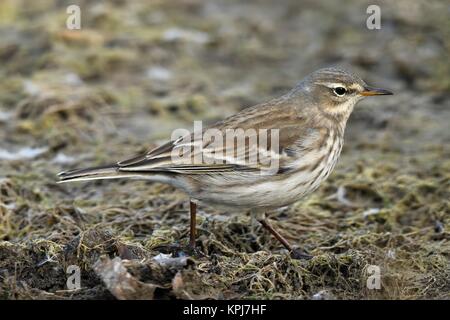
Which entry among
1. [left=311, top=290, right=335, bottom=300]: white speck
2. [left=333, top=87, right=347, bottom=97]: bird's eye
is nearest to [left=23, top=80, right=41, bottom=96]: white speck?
[left=333, top=87, right=347, bottom=97]: bird's eye

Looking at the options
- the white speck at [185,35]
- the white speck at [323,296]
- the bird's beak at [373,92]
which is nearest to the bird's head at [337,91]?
the bird's beak at [373,92]

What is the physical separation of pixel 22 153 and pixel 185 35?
4.79 m

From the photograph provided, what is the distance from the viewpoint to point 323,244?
7699 millimetres

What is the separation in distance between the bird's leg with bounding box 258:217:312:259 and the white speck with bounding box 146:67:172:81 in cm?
553

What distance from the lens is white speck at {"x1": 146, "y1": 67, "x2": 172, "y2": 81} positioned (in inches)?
501

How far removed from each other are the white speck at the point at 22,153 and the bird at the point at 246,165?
2.83m

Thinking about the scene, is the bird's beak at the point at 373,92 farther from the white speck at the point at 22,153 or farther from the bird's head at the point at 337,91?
the white speck at the point at 22,153

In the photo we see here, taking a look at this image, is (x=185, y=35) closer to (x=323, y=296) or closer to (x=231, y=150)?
(x=231, y=150)

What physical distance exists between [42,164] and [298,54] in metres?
5.36

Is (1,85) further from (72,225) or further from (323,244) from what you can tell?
(323,244)

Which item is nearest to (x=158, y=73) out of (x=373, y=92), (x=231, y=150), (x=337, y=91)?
(x=337, y=91)

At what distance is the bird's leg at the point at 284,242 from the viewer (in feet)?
23.6

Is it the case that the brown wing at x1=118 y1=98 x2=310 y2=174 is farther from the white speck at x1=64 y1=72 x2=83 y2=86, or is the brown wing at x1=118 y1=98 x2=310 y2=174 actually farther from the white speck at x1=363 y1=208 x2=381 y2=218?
the white speck at x1=64 y1=72 x2=83 y2=86
